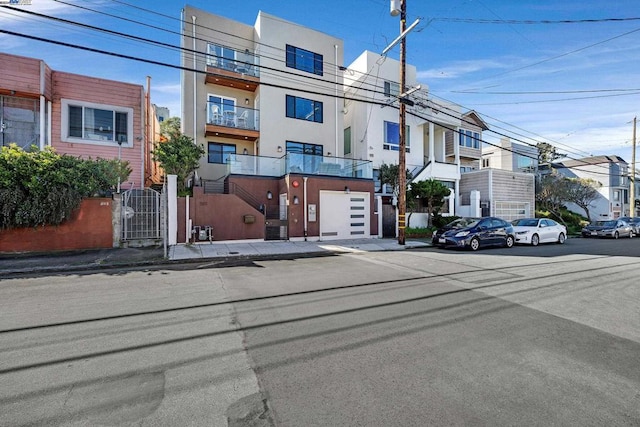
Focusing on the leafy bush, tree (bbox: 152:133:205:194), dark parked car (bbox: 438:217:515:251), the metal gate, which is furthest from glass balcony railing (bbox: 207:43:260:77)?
dark parked car (bbox: 438:217:515:251)

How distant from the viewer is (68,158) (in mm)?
11562

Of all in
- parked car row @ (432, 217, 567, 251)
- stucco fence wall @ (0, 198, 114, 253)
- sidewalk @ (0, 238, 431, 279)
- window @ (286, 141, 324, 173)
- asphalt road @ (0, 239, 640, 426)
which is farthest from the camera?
window @ (286, 141, 324, 173)

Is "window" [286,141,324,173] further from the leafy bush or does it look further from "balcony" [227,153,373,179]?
the leafy bush

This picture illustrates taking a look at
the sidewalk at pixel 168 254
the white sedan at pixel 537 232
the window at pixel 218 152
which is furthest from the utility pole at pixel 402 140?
the window at pixel 218 152

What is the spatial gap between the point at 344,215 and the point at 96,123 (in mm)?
13572

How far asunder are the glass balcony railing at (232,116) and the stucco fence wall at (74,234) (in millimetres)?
7783

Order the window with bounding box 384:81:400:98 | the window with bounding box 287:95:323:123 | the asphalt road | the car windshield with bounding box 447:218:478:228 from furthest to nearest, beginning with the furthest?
the window with bounding box 384:81:400:98 → the window with bounding box 287:95:323:123 → the car windshield with bounding box 447:218:478:228 → the asphalt road

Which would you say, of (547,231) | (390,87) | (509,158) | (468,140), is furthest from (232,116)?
(509,158)

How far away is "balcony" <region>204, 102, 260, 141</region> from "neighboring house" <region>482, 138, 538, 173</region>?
31.9m

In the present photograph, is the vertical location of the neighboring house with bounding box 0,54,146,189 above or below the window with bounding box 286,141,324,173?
above

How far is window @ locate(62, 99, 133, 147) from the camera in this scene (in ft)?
50.1

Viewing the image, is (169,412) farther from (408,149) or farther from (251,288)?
(408,149)

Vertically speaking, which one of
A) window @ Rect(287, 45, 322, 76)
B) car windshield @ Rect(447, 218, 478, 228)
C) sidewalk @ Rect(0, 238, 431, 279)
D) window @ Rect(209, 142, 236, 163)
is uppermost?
window @ Rect(287, 45, 322, 76)

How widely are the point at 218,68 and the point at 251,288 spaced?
15794 mm
